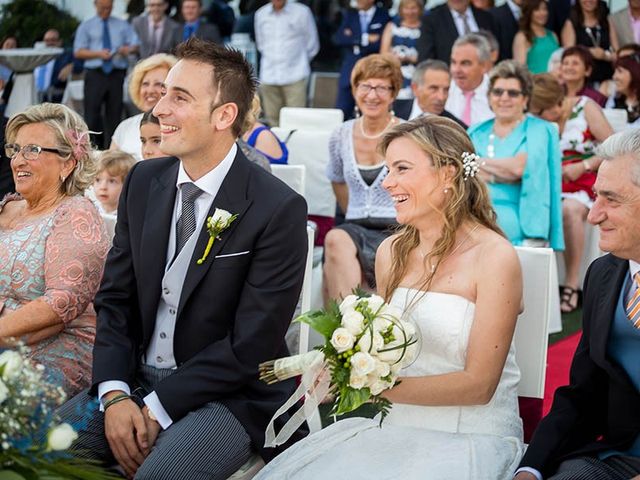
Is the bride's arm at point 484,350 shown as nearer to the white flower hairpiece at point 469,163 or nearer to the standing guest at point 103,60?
the white flower hairpiece at point 469,163

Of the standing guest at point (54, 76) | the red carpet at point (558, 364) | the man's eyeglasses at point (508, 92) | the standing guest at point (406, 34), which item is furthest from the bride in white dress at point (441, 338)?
the standing guest at point (54, 76)

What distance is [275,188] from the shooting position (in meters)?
3.40

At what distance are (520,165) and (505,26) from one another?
14.9 ft

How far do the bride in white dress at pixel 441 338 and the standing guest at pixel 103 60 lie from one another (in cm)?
892

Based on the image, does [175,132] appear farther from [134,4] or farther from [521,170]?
[134,4]

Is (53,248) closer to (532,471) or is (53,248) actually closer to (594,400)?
(532,471)

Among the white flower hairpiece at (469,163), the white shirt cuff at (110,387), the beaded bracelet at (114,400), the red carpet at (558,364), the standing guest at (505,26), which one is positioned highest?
the standing guest at (505,26)

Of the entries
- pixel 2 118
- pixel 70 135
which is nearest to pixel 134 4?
pixel 2 118

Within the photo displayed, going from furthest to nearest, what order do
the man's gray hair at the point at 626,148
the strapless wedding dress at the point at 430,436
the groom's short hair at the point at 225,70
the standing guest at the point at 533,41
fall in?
1. the standing guest at the point at 533,41
2. the groom's short hair at the point at 225,70
3. the strapless wedding dress at the point at 430,436
4. the man's gray hair at the point at 626,148

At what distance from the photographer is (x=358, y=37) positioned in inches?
446

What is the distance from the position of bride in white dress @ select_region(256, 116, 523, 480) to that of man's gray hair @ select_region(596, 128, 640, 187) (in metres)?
0.47

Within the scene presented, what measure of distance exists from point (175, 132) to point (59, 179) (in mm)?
643

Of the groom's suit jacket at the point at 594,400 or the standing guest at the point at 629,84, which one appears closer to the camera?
the groom's suit jacket at the point at 594,400

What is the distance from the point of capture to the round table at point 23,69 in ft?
38.7
